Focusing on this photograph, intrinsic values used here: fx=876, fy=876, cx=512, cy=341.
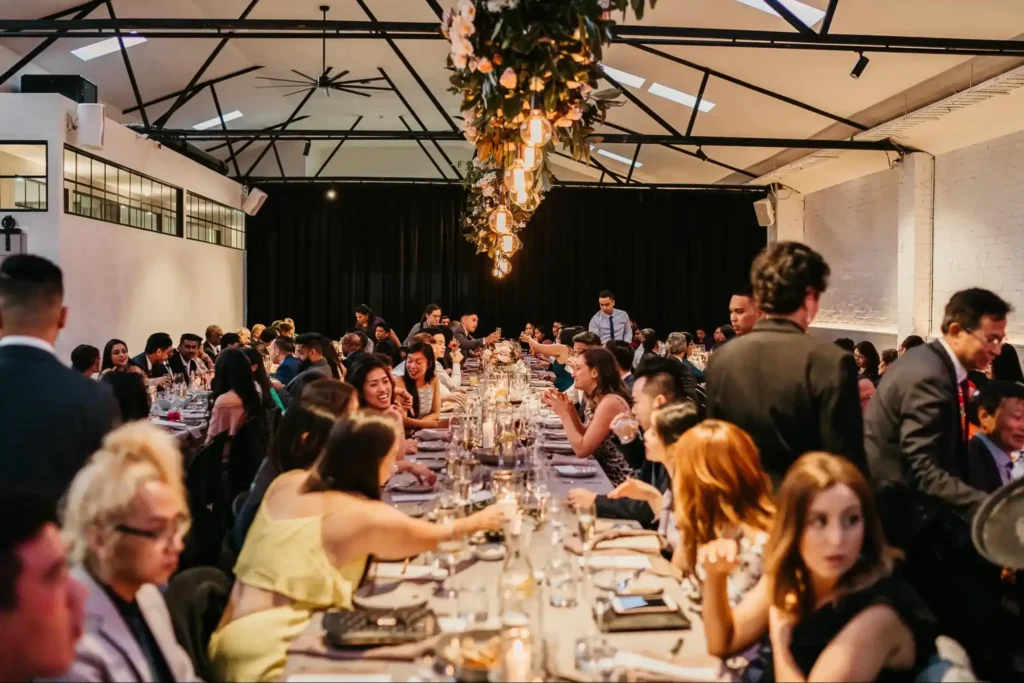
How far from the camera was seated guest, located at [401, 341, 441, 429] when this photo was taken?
6.46 meters

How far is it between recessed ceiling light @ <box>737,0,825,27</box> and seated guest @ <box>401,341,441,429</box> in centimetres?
423

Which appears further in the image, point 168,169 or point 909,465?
point 168,169

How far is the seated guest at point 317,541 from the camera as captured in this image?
231 cm

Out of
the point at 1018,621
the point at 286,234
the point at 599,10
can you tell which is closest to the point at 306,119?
the point at 286,234

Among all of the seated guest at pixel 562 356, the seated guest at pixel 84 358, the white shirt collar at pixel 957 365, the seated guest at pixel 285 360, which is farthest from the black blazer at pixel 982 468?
the seated guest at pixel 84 358

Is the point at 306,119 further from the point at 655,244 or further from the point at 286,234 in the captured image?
the point at 655,244

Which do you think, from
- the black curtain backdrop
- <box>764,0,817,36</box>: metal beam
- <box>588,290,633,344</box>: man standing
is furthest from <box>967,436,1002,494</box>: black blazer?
the black curtain backdrop

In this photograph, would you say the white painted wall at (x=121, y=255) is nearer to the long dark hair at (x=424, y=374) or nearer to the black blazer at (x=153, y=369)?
the black blazer at (x=153, y=369)

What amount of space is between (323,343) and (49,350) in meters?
4.55

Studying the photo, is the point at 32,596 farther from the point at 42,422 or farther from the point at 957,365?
the point at 957,365

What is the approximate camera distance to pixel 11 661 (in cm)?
127

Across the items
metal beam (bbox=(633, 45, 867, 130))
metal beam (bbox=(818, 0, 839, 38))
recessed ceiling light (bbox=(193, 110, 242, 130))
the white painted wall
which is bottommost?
the white painted wall

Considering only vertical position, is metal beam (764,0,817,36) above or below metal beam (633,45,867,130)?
below

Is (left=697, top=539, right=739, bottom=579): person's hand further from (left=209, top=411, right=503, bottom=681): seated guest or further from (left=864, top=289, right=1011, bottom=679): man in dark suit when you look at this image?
(left=864, top=289, right=1011, bottom=679): man in dark suit
